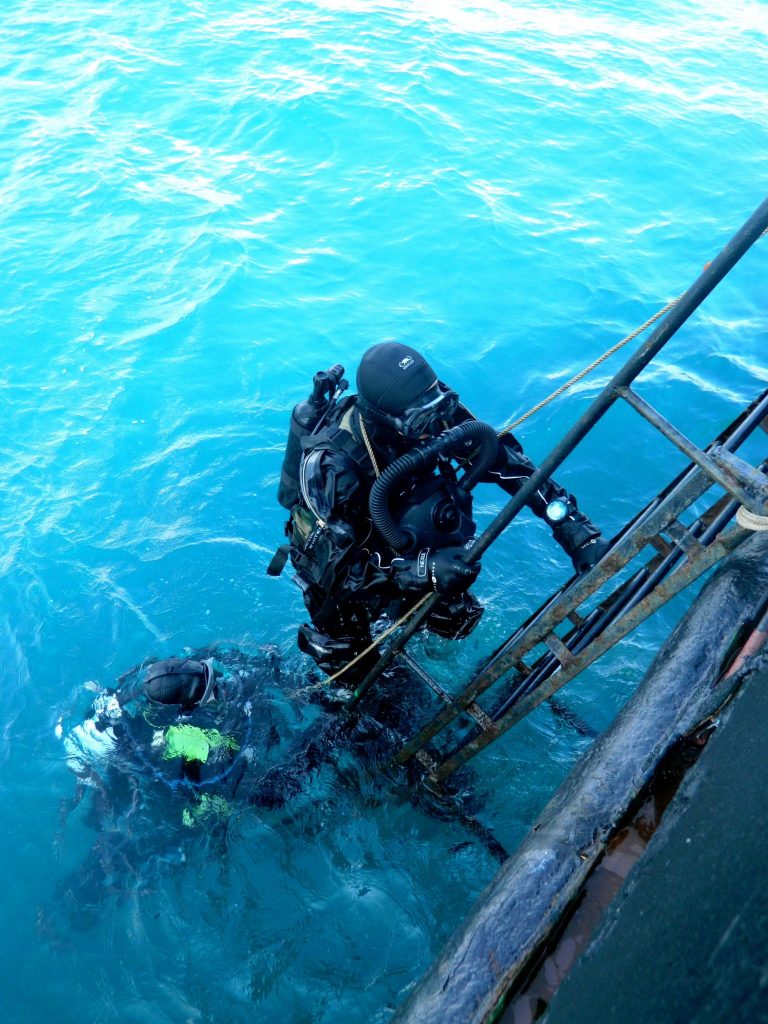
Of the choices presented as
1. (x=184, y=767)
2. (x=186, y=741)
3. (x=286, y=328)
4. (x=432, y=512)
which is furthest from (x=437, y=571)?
(x=286, y=328)

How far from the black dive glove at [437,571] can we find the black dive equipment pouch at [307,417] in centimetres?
Result: 98

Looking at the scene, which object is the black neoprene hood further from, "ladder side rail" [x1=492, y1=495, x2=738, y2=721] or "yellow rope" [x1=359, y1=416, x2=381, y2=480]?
"ladder side rail" [x1=492, y1=495, x2=738, y2=721]

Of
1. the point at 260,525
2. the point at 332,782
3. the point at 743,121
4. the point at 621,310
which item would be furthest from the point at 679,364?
the point at 743,121

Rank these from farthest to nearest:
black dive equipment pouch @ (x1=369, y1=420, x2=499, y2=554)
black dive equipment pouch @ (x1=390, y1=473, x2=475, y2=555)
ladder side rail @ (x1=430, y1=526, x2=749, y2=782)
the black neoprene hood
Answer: black dive equipment pouch @ (x1=390, y1=473, x2=475, y2=555)
the black neoprene hood
black dive equipment pouch @ (x1=369, y1=420, x2=499, y2=554)
ladder side rail @ (x1=430, y1=526, x2=749, y2=782)

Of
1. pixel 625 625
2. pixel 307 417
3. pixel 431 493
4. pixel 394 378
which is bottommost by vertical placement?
pixel 431 493

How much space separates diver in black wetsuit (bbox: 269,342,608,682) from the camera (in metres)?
4.05

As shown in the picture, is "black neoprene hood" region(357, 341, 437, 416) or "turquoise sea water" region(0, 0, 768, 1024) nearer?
"black neoprene hood" region(357, 341, 437, 416)

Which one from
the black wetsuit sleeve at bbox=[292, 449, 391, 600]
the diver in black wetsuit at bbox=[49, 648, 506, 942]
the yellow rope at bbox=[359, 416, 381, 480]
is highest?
the yellow rope at bbox=[359, 416, 381, 480]

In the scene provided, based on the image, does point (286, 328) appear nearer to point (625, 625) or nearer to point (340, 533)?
point (340, 533)

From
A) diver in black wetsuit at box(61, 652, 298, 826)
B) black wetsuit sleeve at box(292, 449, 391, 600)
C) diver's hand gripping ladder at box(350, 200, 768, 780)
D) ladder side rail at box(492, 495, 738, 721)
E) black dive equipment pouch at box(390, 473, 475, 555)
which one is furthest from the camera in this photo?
diver in black wetsuit at box(61, 652, 298, 826)

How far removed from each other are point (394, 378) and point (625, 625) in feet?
5.77

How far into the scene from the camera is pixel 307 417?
184 inches

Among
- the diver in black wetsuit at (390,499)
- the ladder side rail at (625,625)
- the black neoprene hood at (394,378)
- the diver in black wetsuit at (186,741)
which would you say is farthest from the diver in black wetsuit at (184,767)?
the black neoprene hood at (394,378)

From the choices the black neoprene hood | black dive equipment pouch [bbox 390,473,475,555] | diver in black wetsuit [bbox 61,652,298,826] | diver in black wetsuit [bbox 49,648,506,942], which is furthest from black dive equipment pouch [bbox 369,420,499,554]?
diver in black wetsuit [bbox 61,652,298,826]
